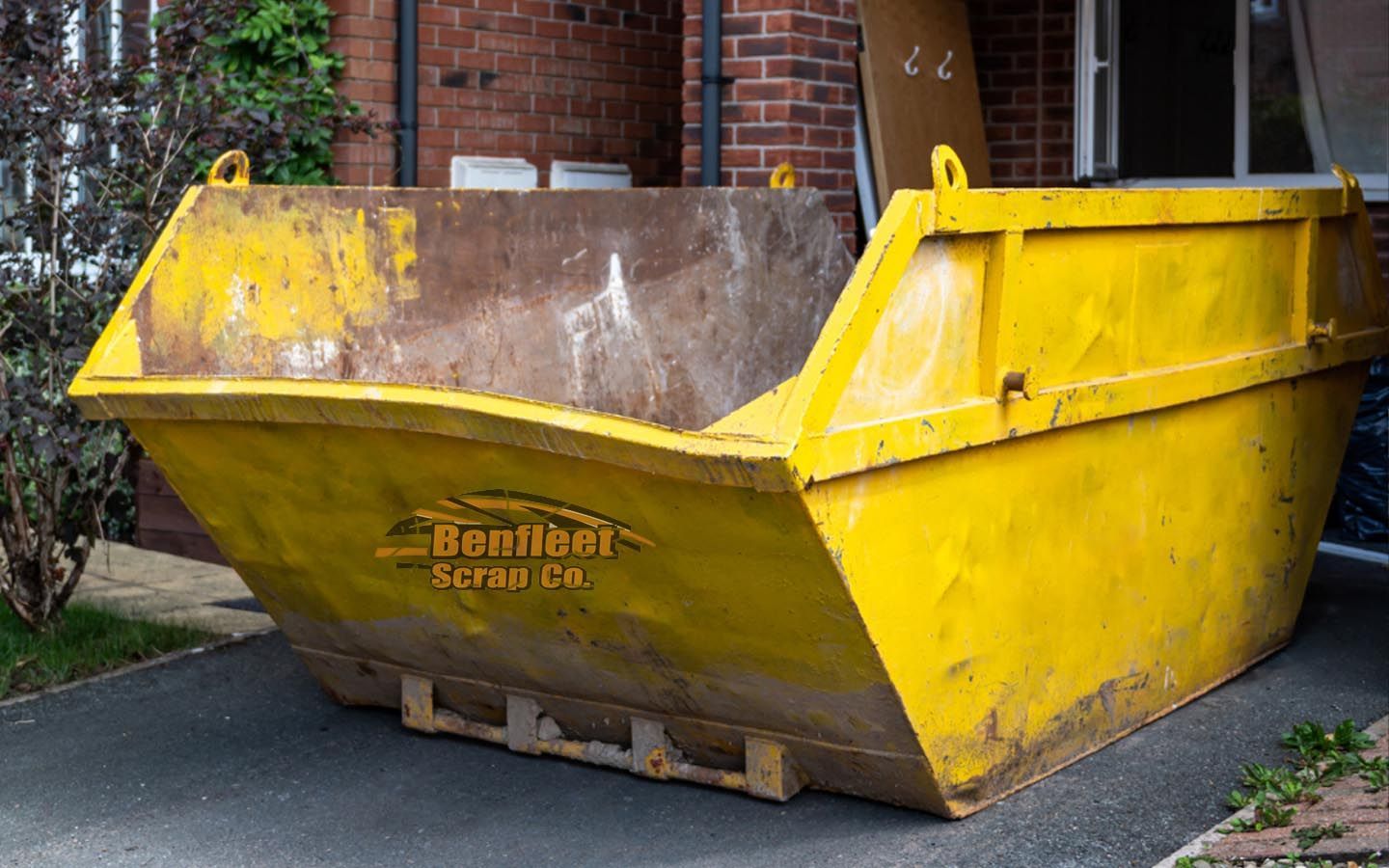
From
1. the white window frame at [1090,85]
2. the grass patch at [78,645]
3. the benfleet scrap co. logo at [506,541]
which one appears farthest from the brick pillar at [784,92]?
the benfleet scrap co. logo at [506,541]

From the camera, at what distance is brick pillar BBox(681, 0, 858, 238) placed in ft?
23.0

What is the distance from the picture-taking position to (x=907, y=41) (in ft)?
27.1

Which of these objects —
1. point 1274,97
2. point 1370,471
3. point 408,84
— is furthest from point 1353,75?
point 408,84

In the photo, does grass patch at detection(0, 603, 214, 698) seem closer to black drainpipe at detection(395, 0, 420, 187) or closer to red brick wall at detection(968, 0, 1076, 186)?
black drainpipe at detection(395, 0, 420, 187)

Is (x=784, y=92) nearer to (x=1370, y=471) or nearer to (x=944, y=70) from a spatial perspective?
(x=944, y=70)

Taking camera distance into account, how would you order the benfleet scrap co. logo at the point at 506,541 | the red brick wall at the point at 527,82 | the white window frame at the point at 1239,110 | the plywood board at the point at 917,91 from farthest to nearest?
the white window frame at the point at 1239,110 → the plywood board at the point at 917,91 → the red brick wall at the point at 527,82 → the benfleet scrap co. logo at the point at 506,541

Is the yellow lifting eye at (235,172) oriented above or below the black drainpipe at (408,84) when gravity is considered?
below

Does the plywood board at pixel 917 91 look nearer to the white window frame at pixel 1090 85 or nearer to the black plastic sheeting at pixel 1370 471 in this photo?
the white window frame at pixel 1090 85

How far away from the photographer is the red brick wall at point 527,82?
23.7 feet

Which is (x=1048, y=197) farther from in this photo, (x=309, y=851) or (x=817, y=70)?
(x=817, y=70)

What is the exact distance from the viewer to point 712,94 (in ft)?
23.2

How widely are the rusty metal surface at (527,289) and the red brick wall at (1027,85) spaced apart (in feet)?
12.1

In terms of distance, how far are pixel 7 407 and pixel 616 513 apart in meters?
2.51

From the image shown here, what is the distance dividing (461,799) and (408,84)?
3733 mm
